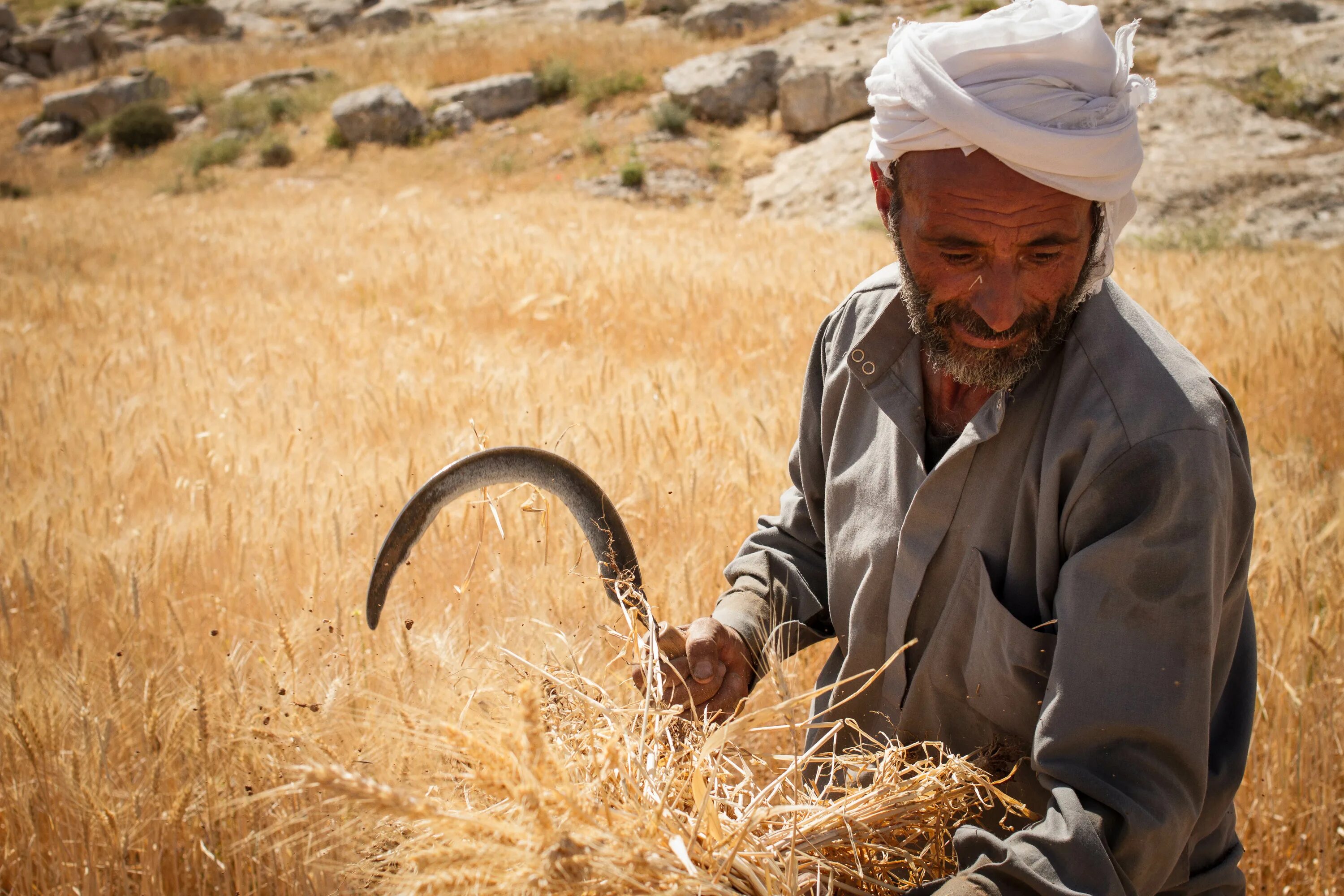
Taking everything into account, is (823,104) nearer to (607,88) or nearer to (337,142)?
(607,88)

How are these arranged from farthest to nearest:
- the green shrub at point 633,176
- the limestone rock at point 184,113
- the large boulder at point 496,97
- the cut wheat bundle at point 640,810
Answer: the limestone rock at point 184,113
the large boulder at point 496,97
the green shrub at point 633,176
the cut wheat bundle at point 640,810

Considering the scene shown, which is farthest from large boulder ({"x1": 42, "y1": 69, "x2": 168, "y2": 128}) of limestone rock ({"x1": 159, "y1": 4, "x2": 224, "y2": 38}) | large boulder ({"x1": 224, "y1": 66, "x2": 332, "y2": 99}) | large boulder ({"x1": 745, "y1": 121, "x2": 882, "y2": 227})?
large boulder ({"x1": 745, "y1": 121, "x2": 882, "y2": 227})

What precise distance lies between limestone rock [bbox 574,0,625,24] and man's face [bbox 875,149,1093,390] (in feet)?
98.3

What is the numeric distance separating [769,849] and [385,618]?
1403mm

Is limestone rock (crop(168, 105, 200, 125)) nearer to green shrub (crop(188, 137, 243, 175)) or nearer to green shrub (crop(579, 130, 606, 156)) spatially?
green shrub (crop(188, 137, 243, 175))

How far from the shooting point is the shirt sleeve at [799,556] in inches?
66.9

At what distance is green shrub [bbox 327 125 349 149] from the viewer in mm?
19141

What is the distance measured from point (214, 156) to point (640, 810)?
69.5 feet

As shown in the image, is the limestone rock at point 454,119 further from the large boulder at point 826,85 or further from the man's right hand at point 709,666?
the man's right hand at point 709,666

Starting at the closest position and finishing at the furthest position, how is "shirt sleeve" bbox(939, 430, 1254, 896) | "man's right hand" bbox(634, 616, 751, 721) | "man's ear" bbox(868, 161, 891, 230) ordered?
"shirt sleeve" bbox(939, 430, 1254, 896) < "man's right hand" bbox(634, 616, 751, 721) < "man's ear" bbox(868, 161, 891, 230)

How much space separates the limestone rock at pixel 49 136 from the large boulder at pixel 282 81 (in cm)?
410

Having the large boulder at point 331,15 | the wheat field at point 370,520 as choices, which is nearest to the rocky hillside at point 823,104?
the wheat field at point 370,520

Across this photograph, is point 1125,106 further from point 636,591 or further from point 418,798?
point 418,798

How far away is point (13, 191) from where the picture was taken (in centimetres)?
1756
